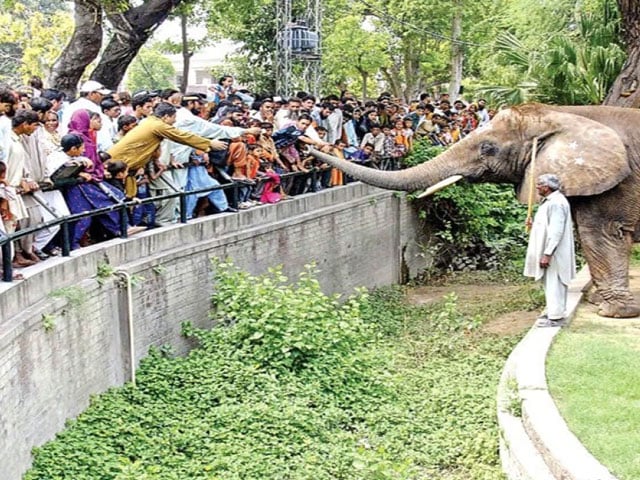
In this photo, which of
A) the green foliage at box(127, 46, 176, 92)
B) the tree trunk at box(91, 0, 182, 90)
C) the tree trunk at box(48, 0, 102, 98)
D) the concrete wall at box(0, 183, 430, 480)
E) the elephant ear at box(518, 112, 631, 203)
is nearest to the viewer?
the concrete wall at box(0, 183, 430, 480)

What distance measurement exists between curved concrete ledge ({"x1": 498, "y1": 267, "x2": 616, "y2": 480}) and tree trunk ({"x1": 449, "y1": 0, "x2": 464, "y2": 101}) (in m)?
24.8

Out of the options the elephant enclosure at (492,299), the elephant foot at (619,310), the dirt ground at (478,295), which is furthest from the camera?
the dirt ground at (478,295)

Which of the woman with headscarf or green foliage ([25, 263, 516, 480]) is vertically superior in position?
the woman with headscarf

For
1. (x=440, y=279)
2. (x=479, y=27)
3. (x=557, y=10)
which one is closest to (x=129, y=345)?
(x=440, y=279)

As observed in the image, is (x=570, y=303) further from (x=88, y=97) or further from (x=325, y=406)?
(x=88, y=97)

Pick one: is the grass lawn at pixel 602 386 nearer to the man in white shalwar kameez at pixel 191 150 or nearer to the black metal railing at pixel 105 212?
the black metal railing at pixel 105 212

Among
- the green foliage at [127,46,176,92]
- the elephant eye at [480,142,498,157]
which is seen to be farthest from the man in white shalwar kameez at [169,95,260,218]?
the green foliage at [127,46,176,92]

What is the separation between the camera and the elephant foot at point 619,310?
10852 mm

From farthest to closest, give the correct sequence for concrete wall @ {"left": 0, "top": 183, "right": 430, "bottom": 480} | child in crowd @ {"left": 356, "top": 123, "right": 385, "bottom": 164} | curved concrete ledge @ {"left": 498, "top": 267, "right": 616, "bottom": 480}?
child in crowd @ {"left": 356, "top": 123, "right": 385, "bottom": 164} → concrete wall @ {"left": 0, "top": 183, "right": 430, "bottom": 480} → curved concrete ledge @ {"left": 498, "top": 267, "right": 616, "bottom": 480}

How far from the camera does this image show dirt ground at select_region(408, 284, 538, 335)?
1397 cm

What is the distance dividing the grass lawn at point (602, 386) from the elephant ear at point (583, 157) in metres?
1.58

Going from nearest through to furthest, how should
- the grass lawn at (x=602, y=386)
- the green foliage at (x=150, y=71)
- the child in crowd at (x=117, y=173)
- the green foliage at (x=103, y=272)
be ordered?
the grass lawn at (x=602, y=386) → the green foliage at (x=103, y=272) → the child in crowd at (x=117, y=173) → the green foliage at (x=150, y=71)

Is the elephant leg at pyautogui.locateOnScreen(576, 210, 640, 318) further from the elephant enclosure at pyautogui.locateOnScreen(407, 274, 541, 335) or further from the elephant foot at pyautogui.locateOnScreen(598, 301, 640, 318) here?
the elephant enclosure at pyautogui.locateOnScreen(407, 274, 541, 335)

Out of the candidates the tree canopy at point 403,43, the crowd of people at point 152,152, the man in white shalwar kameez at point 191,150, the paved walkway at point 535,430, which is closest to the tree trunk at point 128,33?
the tree canopy at point 403,43
